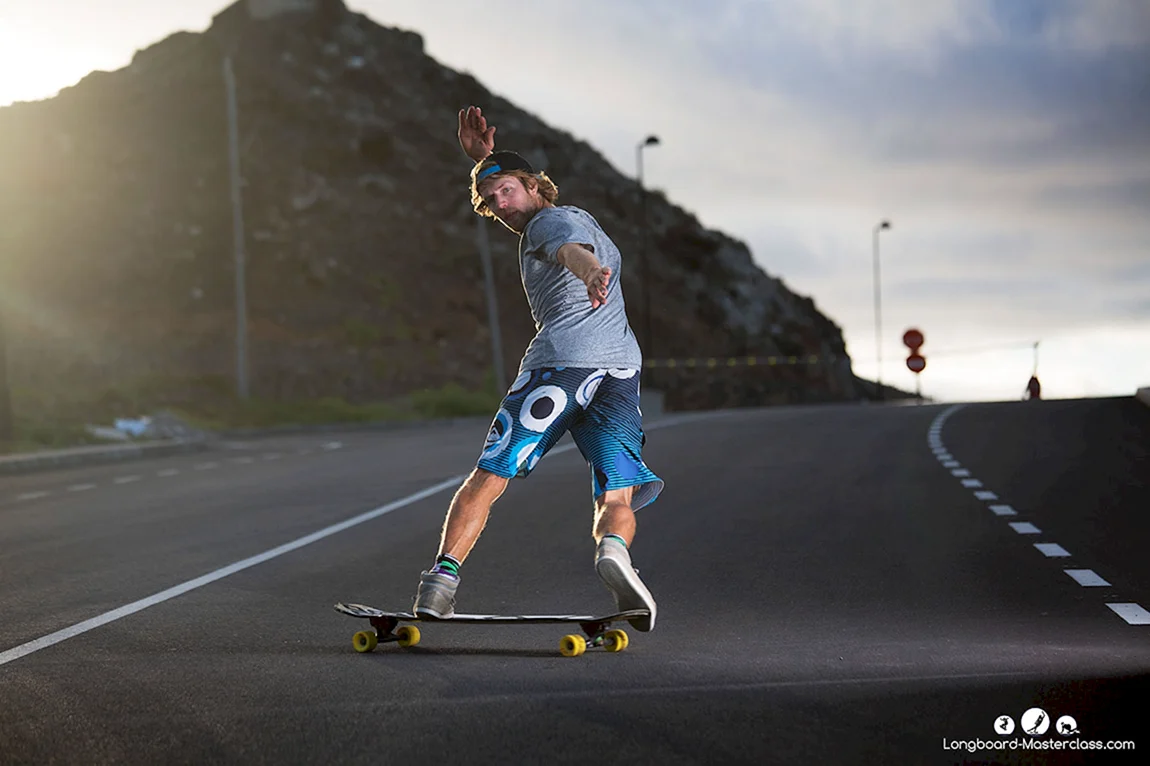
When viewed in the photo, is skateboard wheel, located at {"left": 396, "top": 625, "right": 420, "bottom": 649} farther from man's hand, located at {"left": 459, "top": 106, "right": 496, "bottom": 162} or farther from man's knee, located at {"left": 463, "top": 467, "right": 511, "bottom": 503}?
man's hand, located at {"left": 459, "top": 106, "right": 496, "bottom": 162}

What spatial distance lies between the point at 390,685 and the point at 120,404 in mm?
40790

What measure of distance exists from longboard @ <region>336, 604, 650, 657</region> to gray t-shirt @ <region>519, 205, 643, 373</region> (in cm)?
104

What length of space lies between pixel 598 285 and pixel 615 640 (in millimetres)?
1451

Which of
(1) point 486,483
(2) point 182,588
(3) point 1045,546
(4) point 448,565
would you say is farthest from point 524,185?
(3) point 1045,546

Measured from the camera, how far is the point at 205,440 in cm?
3597

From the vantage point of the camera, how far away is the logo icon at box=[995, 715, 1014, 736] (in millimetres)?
5273

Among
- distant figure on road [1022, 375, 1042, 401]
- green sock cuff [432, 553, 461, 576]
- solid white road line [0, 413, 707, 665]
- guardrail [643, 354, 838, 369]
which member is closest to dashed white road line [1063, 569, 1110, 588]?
green sock cuff [432, 553, 461, 576]

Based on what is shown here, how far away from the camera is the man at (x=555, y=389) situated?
281 inches

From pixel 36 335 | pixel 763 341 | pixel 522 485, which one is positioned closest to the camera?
pixel 522 485

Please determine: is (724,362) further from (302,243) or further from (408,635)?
(408,635)

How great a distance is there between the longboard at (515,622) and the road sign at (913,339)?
4782 cm

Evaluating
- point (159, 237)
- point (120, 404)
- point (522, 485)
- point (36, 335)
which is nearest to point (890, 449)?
point (522, 485)

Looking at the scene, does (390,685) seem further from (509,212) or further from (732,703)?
(509,212)

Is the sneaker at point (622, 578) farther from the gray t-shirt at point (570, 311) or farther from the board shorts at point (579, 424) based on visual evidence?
the gray t-shirt at point (570, 311)
